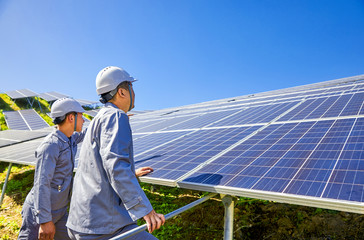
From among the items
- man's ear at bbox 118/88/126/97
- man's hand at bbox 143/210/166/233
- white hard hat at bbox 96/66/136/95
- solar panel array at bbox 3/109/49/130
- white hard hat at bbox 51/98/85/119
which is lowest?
solar panel array at bbox 3/109/49/130

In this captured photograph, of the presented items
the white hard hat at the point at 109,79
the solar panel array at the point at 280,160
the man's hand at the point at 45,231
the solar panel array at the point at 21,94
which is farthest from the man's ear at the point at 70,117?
the solar panel array at the point at 21,94

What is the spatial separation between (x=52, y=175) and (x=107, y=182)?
195cm

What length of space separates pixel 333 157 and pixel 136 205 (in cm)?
296

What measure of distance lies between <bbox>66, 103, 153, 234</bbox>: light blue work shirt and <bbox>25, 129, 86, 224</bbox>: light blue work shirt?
1.43 m

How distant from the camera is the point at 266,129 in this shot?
580cm

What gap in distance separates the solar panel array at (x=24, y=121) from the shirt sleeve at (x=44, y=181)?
59.2 feet

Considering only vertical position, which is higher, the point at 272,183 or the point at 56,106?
the point at 56,106

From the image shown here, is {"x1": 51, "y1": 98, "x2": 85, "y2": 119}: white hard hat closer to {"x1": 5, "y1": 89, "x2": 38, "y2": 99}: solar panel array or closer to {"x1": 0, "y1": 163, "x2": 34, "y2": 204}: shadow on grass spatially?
{"x1": 0, "y1": 163, "x2": 34, "y2": 204}: shadow on grass

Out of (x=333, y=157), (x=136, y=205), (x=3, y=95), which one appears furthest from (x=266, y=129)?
(x=3, y=95)

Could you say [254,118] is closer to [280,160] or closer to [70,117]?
[280,160]

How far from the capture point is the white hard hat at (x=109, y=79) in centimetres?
275

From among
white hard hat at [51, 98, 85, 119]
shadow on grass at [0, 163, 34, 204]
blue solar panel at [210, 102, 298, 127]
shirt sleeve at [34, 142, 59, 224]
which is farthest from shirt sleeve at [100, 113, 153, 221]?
shadow on grass at [0, 163, 34, 204]

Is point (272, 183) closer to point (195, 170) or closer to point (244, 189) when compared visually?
point (244, 189)

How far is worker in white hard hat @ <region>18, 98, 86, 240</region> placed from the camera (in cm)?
376
